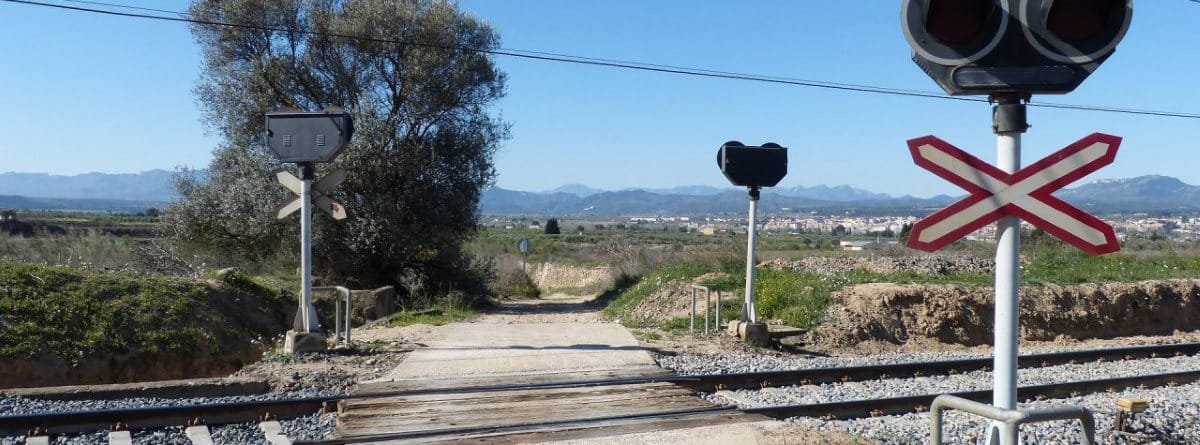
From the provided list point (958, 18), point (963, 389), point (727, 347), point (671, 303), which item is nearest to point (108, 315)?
point (727, 347)

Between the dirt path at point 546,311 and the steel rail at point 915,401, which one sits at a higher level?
the steel rail at point 915,401

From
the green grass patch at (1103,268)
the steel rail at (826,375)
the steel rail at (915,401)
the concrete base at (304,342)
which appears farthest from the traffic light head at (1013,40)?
the green grass patch at (1103,268)

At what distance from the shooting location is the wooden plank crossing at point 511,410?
6.96 m

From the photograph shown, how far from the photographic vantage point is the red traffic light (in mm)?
4055

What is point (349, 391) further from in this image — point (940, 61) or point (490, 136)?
point (490, 136)

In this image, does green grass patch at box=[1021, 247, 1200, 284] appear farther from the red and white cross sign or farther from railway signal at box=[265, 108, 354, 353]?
the red and white cross sign

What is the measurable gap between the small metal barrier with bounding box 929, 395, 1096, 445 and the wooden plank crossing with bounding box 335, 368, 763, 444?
314 centimetres

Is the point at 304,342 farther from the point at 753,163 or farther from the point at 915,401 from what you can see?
the point at 915,401

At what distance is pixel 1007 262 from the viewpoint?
4.04 metres

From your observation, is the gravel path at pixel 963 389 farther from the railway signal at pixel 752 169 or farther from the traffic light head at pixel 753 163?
the traffic light head at pixel 753 163

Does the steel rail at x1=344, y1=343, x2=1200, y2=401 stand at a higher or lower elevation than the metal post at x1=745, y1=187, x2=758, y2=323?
lower

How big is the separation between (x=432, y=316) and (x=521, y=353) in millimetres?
6470

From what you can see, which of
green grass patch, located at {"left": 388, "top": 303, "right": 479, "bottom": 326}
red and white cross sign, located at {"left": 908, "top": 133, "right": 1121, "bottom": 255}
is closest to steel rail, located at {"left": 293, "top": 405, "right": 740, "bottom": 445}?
red and white cross sign, located at {"left": 908, "top": 133, "right": 1121, "bottom": 255}

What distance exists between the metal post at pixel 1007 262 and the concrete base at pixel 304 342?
8.44 meters
